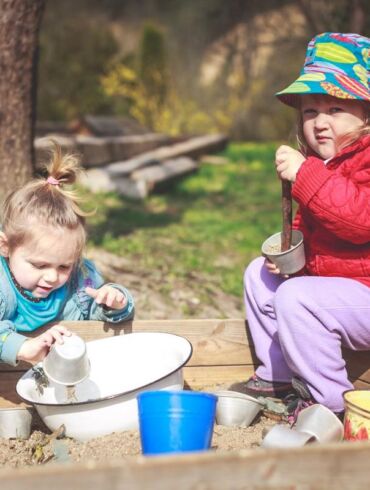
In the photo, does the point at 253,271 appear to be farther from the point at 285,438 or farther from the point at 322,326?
the point at 285,438

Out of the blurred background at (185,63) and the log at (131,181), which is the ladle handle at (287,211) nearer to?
the log at (131,181)

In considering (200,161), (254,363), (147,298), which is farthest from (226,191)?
(254,363)

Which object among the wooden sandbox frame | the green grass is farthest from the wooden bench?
the green grass

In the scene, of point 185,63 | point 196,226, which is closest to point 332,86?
point 196,226

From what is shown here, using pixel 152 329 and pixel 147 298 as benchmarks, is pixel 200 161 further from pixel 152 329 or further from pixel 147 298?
pixel 152 329

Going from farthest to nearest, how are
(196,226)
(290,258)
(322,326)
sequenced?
1. (196,226)
2. (290,258)
3. (322,326)

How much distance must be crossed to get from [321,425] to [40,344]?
2.98 ft

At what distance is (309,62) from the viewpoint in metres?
2.86

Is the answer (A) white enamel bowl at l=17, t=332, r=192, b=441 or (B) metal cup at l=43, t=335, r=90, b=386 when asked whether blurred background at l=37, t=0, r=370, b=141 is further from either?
(B) metal cup at l=43, t=335, r=90, b=386

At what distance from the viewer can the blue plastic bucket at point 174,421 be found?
2010mm

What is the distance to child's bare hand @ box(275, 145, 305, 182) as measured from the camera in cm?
265

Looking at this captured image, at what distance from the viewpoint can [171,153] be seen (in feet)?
35.1

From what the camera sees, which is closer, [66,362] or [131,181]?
[66,362]

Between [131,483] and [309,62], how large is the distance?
1876 mm
